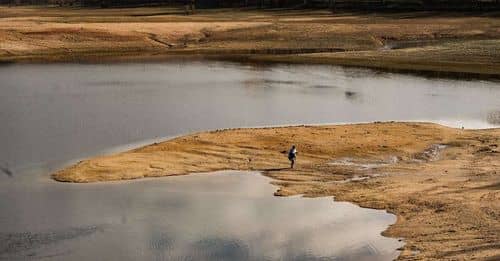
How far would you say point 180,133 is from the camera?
3459 centimetres

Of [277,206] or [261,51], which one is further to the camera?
[261,51]

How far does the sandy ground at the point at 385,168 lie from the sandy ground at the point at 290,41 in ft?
83.9

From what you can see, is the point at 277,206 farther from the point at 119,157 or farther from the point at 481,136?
the point at 481,136

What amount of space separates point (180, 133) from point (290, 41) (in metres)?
40.0

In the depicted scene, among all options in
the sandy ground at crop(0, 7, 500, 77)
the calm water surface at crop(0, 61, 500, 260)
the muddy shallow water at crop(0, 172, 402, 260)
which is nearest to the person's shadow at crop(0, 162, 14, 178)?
the calm water surface at crop(0, 61, 500, 260)

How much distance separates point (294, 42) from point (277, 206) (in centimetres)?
4967

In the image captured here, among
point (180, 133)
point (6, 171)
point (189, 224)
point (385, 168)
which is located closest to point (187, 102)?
point (180, 133)

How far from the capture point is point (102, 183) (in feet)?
87.6

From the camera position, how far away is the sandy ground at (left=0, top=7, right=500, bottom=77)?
63469 millimetres

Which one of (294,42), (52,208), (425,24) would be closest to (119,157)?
(52,208)

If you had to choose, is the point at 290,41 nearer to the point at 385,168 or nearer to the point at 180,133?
the point at 180,133

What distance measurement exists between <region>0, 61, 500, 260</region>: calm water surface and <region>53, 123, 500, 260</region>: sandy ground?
0.91 m

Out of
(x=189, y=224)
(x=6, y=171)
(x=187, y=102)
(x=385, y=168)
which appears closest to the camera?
(x=189, y=224)

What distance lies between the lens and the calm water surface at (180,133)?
21203mm
